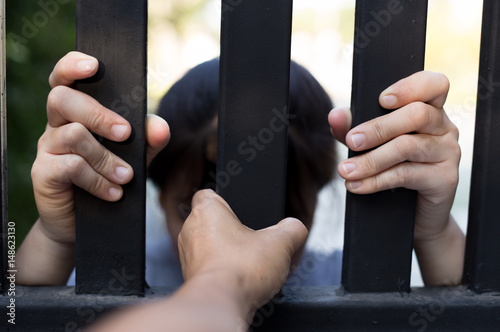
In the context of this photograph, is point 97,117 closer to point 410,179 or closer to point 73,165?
point 73,165

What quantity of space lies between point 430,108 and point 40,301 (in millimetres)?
688

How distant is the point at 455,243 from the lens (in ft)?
3.36

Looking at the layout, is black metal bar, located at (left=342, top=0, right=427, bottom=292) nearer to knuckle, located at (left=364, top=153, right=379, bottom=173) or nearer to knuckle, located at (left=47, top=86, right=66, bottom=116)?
knuckle, located at (left=364, top=153, right=379, bottom=173)

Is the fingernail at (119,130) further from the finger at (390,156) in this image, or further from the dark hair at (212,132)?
the dark hair at (212,132)

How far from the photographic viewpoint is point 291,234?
2.33 feet

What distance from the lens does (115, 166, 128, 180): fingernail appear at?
2.43ft

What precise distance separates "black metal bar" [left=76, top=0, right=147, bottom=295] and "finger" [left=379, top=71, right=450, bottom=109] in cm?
38

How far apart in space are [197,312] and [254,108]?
14.0 inches

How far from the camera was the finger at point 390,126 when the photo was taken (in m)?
0.75

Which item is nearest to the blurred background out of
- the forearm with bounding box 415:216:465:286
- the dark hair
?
the dark hair

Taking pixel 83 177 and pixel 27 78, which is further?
pixel 27 78

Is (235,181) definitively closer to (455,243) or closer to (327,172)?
(455,243)

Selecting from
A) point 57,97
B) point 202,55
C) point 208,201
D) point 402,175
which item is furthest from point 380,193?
point 202,55

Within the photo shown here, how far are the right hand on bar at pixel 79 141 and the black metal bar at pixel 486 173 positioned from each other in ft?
1.69
